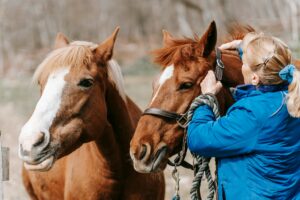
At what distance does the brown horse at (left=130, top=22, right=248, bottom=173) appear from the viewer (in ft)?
14.9

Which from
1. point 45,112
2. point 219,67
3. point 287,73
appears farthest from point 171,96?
point 45,112

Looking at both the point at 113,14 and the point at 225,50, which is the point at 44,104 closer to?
the point at 225,50

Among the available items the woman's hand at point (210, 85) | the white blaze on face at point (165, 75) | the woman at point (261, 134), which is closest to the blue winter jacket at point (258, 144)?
the woman at point (261, 134)

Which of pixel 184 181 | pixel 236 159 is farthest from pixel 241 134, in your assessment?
pixel 184 181

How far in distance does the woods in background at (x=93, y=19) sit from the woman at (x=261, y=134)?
58.2 metres

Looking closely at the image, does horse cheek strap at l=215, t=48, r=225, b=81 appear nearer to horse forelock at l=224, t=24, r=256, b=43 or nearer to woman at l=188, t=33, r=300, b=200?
woman at l=188, t=33, r=300, b=200

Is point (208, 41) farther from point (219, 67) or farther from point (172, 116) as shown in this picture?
point (172, 116)

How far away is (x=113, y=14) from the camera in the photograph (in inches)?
3029

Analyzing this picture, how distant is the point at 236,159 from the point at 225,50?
1.21 m

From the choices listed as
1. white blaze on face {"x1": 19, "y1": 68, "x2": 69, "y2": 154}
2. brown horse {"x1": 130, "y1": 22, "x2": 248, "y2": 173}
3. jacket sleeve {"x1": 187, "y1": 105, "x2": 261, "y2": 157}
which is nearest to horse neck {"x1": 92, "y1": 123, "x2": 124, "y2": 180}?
white blaze on face {"x1": 19, "y1": 68, "x2": 69, "y2": 154}

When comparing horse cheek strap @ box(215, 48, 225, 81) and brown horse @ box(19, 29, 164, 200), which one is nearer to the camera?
horse cheek strap @ box(215, 48, 225, 81)

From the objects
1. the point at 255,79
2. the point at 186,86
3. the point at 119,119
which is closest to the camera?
the point at 255,79

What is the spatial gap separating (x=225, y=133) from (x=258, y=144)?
0.69 feet

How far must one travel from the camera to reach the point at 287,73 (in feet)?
13.6
